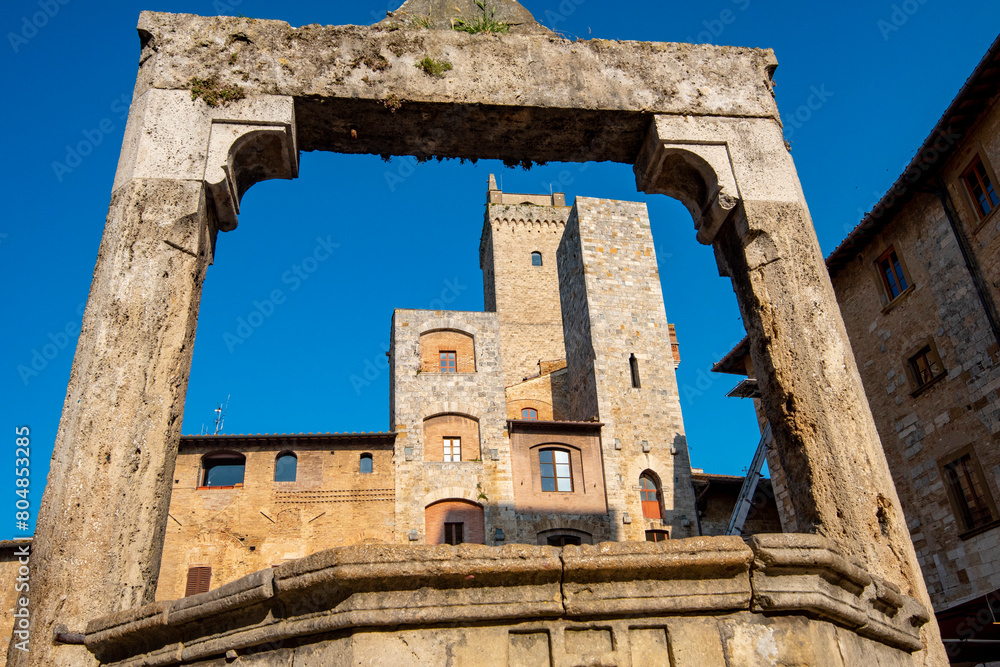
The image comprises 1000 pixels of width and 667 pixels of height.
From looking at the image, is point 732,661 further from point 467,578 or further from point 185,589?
point 185,589

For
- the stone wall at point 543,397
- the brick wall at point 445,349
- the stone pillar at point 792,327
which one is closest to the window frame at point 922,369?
the stone pillar at point 792,327

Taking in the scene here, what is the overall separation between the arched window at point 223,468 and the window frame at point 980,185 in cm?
2121

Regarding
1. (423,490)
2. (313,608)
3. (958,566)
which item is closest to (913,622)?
(313,608)

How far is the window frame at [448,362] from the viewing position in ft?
96.7

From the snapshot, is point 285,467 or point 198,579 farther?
point 285,467

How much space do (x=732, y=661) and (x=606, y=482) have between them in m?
24.0

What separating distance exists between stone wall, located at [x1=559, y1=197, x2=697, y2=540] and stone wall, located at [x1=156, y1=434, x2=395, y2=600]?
27.1ft

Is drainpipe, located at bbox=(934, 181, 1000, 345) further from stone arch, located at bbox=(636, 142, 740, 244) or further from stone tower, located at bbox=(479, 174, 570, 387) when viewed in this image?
stone tower, located at bbox=(479, 174, 570, 387)

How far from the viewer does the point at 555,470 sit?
27578mm

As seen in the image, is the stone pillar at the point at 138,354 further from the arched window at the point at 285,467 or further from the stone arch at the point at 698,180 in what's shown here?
the arched window at the point at 285,467

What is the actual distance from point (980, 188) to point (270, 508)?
20773 mm

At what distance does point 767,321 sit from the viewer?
5691 mm

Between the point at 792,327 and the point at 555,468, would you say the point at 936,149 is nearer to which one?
the point at 792,327

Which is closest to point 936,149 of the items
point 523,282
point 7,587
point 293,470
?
point 293,470
